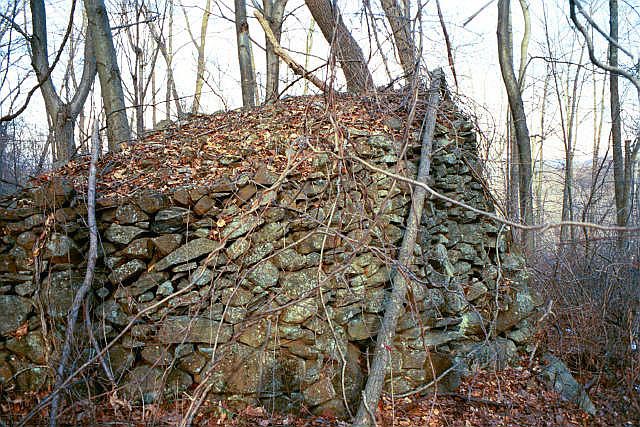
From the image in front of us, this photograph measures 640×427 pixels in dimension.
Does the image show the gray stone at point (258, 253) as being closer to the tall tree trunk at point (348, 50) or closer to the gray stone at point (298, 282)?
the gray stone at point (298, 282)

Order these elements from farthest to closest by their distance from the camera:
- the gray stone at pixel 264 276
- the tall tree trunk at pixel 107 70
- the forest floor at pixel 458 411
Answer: the tall tree trunk at pixel 107 70, the gray stone at pixel 264 276, the forest floor at pixel 458 411

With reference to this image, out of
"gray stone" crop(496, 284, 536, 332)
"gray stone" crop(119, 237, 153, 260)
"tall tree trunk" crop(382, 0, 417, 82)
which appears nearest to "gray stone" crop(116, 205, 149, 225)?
"gray stone" crop(119, 237, 153, 260)

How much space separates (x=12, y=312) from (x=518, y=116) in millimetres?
7268

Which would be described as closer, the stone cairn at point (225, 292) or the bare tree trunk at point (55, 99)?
the stone cairn at point (225, 292)

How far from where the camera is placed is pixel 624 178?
329 inches

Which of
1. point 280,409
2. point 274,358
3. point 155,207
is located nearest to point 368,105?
point 155,207

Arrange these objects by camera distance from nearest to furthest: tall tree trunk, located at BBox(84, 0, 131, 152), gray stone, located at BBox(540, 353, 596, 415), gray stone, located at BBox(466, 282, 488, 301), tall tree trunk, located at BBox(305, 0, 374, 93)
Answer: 1. gray stone, located at BBox(540, 353, 596, 415)
2. tall tree trunk, located at BBox(305, 0, 374, 93)
3. gray stone, located at BBox(466, 282, 488, 301)
4. tall tree trunk, located at BBox(84, 0, 131, 152)

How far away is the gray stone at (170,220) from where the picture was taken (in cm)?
406

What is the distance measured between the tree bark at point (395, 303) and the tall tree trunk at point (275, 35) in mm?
2468

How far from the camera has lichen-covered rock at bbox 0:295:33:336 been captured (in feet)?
12.2

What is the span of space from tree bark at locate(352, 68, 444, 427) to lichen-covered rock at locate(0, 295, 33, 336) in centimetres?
276

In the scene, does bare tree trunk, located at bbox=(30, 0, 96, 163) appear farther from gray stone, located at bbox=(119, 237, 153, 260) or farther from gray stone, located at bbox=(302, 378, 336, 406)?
gray stone, located at bbox=(302, 378, 336, 406)

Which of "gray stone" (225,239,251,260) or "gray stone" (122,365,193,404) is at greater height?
"gray stone" (225,239,251,260)

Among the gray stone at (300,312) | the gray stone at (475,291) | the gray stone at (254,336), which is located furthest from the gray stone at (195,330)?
the gray stone at (475,291)
